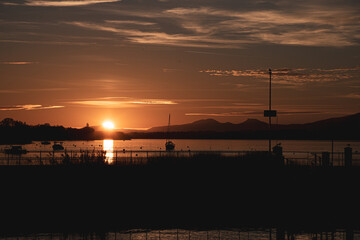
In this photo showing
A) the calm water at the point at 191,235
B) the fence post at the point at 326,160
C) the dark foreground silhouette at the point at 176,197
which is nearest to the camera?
the calm water at the point at 191,235

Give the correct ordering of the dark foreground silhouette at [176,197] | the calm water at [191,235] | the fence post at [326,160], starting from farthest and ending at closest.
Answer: the fence post at [326,160] → the dark foreground silhouette at [176,197] → the calm water at [191,235]

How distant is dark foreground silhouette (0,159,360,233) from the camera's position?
80.4ft

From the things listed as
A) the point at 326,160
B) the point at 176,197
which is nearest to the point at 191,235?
the point at 176,197

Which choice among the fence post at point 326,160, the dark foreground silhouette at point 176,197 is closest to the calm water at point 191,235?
the dark foreground silhouette at point 176,197

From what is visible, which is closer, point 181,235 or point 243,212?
point 181,235

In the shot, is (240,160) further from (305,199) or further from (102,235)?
(102,235)

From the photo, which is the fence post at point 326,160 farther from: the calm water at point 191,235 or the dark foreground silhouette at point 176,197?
the calm water at point 191,235

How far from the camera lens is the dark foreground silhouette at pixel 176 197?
2452 cm

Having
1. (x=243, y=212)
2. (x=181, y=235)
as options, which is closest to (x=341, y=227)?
(x=243, y=212)

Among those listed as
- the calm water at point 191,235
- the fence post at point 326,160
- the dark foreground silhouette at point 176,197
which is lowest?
the calm water at point 191,235

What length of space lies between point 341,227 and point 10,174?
73.7 ft

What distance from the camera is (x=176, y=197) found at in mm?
30562

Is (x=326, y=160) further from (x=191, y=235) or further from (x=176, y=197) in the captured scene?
(x=191, y=235)

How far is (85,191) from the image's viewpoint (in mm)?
30938
